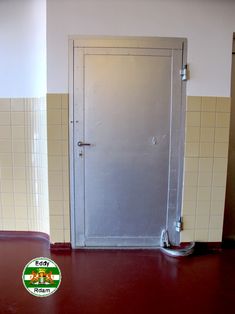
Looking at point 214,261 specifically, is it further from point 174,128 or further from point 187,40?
point 187,40

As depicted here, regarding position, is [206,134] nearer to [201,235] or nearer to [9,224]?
[201,235]

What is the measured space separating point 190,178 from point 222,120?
0.60m

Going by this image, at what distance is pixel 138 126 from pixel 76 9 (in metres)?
1.13

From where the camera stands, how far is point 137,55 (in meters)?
2.07

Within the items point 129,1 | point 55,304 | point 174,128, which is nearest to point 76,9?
point 129,1

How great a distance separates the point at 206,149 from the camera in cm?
218

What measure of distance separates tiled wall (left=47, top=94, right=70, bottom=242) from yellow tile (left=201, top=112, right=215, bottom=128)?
1230mm

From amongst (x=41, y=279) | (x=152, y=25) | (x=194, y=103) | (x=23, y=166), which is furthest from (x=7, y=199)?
(x=152, y=25)

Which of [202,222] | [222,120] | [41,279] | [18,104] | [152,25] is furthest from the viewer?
[18,104]

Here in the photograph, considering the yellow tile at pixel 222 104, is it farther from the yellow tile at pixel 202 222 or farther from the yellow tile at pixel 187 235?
the yellow tile at pixel 187 235

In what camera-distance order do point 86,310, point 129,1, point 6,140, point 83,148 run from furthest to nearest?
point 6,140, point 83,148, point 129,1, point 86,310

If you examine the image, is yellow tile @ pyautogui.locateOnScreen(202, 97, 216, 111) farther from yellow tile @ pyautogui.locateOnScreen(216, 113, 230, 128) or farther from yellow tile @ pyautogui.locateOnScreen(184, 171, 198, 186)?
yellow tile @ pyautogui.locateOnScreen(184, 171, 198, 186)

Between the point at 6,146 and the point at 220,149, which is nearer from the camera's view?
the point at 220,149

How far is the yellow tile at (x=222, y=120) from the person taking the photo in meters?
2.14
